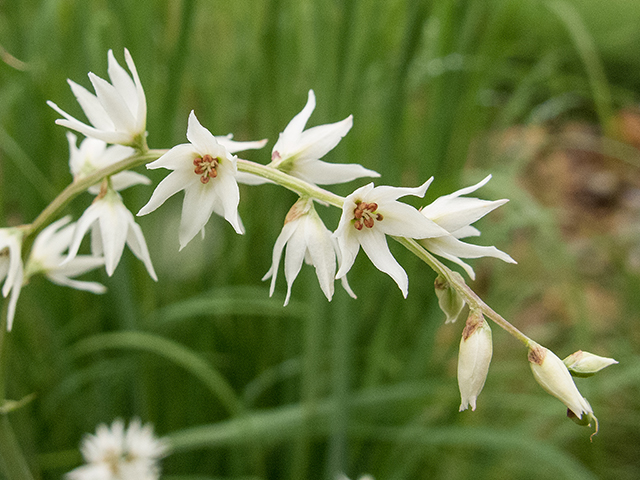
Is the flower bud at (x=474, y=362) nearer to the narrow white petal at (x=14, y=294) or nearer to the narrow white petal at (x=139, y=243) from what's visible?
the narrow white petal at (x=139, y=243)

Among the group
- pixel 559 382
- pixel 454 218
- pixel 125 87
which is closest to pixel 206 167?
pixel 125 87

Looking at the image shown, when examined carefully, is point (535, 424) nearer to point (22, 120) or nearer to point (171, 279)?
point (171, 279)

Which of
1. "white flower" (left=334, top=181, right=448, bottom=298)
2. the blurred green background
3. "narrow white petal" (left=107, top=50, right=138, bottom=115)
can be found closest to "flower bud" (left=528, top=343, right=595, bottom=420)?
"white flower" (left=334, top=181, right=448, bottom=298)

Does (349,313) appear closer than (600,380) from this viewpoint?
Yes

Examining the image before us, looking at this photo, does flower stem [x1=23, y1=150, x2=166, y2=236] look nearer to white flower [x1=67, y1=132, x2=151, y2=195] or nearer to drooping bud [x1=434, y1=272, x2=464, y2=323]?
white flower [x1=67, y1=132, x2=151, y2=195]

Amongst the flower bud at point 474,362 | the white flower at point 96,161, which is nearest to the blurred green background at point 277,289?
the white flower at point 96,161

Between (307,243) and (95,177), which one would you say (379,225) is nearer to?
(307,243)

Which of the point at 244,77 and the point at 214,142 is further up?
the point at 244,77

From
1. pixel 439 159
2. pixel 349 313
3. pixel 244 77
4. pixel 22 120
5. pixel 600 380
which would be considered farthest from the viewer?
pixel 244 77

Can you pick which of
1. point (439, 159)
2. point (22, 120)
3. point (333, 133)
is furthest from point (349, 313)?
point (22, 120)
